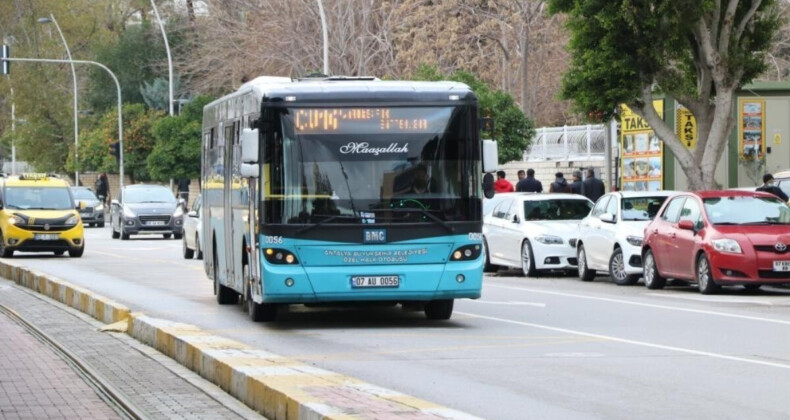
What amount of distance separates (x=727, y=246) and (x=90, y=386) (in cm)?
1192

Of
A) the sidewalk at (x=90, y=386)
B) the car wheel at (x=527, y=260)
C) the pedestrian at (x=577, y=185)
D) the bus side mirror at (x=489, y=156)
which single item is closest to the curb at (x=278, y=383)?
the sidewalk at (x=90, y=386)

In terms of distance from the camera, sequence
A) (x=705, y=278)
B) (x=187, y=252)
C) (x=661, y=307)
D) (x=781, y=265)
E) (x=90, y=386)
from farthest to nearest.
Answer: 1. (x=187, y=252)
2. (x=705, y=278)
3. (x=781, y=265)
4. (x=661, y=307)
5. (x=90, y=386)

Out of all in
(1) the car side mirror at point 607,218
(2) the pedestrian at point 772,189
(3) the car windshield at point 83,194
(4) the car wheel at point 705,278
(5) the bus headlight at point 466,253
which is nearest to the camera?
(5) the bus headlight at point 466,253

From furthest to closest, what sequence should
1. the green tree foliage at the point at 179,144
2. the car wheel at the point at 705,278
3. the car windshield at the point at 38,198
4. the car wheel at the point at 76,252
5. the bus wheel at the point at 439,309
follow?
the green tree foliage at the point at 179,144 < the car windshield at the point at 38,198 < the car wheel at the point at 76,252 < the car wheel at the point at 705,278 < the bus wheel at the point at 439,309

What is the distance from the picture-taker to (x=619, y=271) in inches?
1041

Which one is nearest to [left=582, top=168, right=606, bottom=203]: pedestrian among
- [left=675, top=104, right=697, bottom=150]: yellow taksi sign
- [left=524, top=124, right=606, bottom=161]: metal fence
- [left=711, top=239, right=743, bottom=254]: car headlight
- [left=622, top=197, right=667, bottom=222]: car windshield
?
[left=675, top=104, right=697, bottom=150]: yellow taksi sign

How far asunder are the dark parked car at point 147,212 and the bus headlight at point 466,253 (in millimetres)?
30586

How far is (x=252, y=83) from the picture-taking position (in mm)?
18547

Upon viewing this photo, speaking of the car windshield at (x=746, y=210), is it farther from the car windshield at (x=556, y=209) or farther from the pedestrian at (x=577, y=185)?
the pedestrian at (x=577, y=185)

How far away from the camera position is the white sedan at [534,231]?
29.1m

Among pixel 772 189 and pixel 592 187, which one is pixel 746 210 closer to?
pixel 772 189

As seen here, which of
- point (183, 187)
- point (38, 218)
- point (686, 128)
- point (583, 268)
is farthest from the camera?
point (183, 187)

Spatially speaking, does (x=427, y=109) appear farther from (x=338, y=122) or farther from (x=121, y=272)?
(x=121, y=272)

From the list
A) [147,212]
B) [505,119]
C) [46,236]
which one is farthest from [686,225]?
[147,212]
